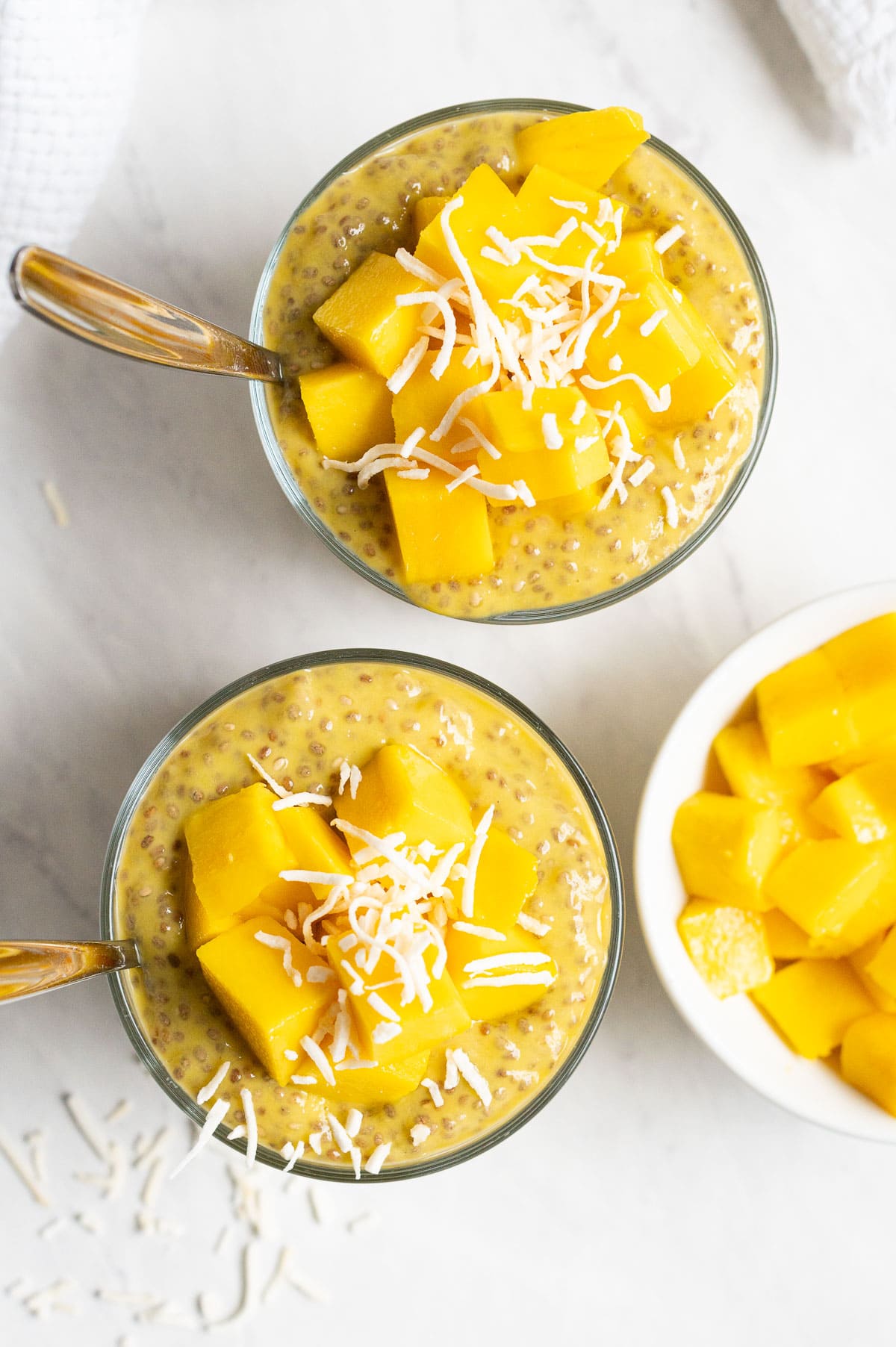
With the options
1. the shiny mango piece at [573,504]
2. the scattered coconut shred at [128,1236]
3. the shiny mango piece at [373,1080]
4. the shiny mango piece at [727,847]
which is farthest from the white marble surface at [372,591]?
the shiny mango piece at [373,1080]

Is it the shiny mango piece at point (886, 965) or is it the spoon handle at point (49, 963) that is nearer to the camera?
Answer: the spoon handle at point (49, 963)

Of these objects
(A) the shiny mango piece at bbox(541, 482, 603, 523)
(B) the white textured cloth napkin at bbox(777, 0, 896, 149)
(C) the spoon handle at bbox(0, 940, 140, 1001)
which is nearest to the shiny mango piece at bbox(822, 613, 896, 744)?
(A) the shiny mango piece at bbox(541, 482, 603, 523)

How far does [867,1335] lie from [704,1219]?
0.36m

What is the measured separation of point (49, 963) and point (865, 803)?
1.15 meters

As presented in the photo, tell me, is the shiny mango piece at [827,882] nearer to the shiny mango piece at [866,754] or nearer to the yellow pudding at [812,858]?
the yellow pudding at [812,858]

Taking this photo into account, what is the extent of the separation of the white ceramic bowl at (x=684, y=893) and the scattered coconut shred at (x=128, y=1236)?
69 centimetres

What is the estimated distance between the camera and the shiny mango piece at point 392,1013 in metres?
1.33

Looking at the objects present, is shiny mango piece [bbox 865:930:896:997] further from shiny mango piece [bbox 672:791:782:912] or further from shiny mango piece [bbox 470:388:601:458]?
shiny mango piece [bbox 470:388:601:458]

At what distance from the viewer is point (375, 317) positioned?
1.38 metres

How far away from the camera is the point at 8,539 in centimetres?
186

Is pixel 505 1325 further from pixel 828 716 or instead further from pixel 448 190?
pixel 448 190

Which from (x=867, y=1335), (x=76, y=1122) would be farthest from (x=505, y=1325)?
(x=76, y=1122)

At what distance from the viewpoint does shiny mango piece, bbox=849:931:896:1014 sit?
5.47ft

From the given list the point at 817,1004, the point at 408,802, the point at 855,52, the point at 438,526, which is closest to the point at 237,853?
the point at 408,802
